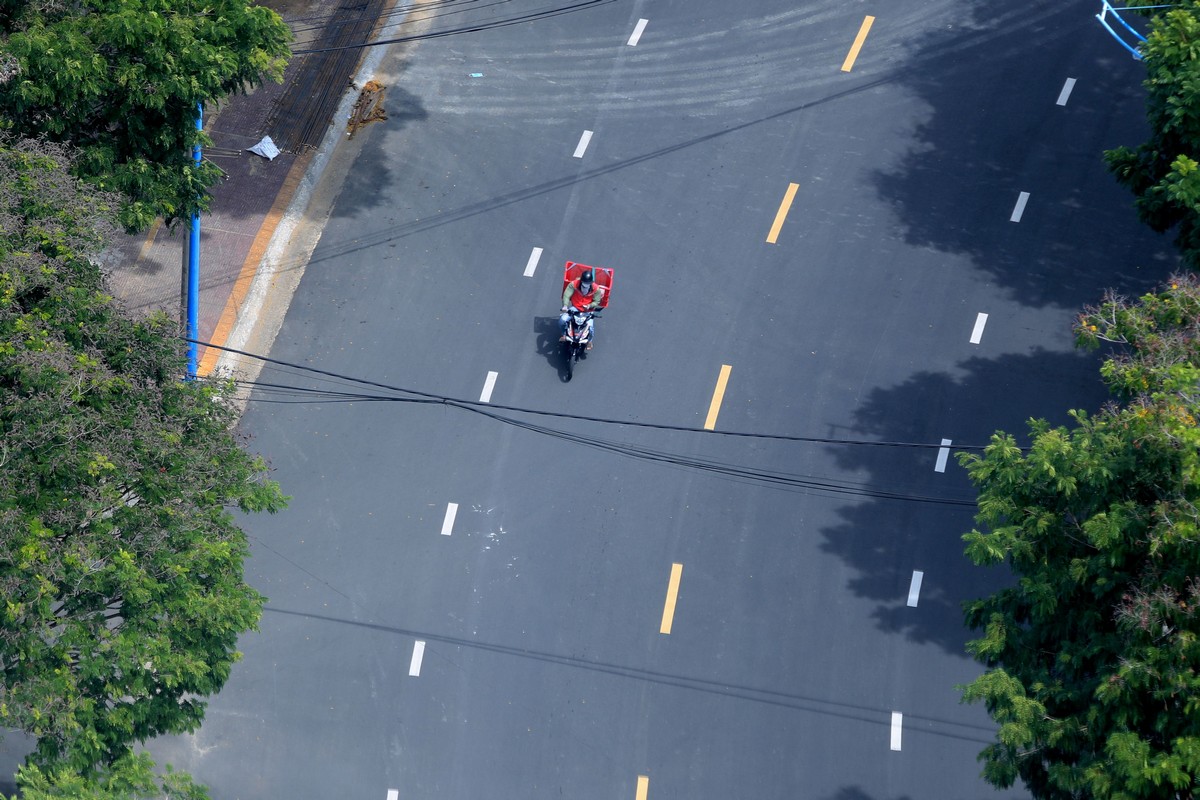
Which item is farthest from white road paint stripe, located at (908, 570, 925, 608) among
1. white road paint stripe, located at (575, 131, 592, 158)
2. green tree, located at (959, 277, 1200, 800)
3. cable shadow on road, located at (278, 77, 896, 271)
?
white road paint stripe, located at (575, 131, 592, 158)

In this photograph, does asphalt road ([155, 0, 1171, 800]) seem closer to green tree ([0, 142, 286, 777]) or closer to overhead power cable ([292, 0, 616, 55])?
overhead power cable ([292, 0, 616, 55])

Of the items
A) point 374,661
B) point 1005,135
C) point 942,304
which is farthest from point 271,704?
point 1005,135

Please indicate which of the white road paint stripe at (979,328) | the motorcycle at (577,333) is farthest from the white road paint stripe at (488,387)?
the white road paint stripe at (979,328)

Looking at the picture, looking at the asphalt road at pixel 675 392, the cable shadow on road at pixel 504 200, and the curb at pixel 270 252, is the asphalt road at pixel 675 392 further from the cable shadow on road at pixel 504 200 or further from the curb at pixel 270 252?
the curb at pixel 270 252

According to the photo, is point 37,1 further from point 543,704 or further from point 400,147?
point 543,704

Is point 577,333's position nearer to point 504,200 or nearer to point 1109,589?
point 504,200

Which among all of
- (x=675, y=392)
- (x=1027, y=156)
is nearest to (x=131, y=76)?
(x=675, y=392)
